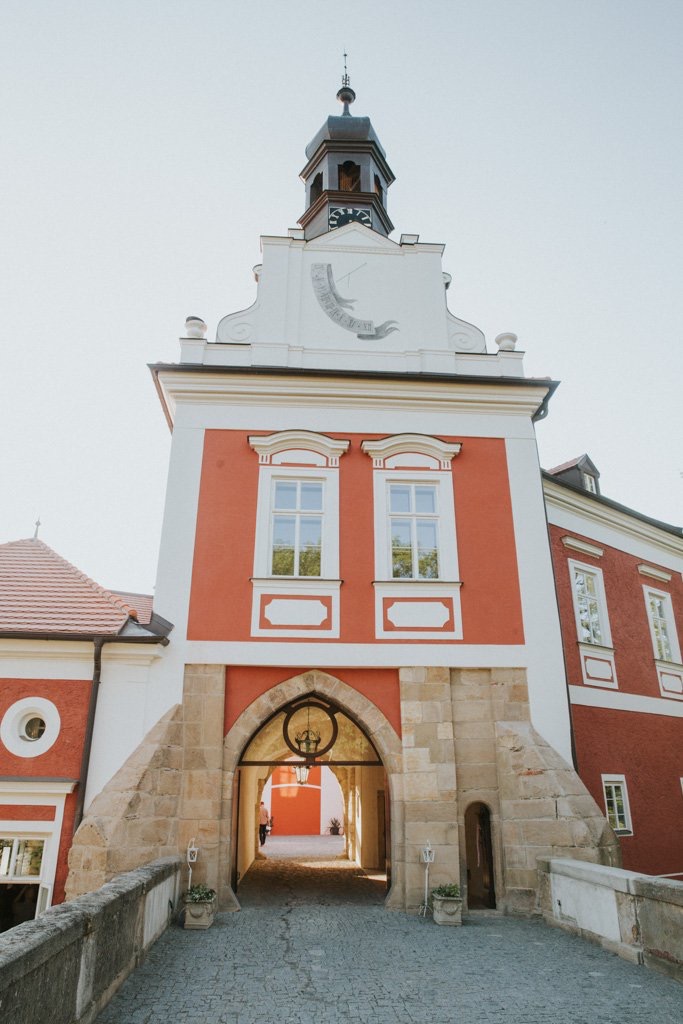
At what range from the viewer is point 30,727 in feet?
30.0

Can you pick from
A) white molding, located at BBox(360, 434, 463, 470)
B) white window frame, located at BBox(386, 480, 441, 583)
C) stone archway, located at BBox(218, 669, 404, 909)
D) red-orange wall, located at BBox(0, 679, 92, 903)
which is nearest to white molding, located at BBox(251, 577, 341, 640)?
stone archway, located at BBox(218, 669, 404, 909)

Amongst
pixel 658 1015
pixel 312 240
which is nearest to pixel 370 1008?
pixel 658 1015

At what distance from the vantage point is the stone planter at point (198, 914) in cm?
771

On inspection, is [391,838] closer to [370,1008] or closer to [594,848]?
[594,848]

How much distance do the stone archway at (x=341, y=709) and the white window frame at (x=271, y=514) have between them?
1.55 m

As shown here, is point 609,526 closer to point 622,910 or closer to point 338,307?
point 338,307

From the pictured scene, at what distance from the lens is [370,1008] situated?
520 cm

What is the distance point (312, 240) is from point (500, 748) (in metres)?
9.72

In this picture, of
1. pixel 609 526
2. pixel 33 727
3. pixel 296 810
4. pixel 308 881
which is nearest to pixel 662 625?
pixel 609 526

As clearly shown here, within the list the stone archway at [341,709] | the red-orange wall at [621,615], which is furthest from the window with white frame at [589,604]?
the stone archway at [341,709]

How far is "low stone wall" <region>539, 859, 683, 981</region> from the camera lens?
5.80 m

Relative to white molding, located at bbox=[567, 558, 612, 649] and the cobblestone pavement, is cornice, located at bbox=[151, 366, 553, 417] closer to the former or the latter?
white molding, located at bbox=[567, 558, 612, 649]

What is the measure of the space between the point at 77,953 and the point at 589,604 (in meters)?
11.0

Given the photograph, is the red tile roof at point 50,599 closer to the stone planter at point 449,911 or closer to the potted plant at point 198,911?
the potted plant at point 198,911
